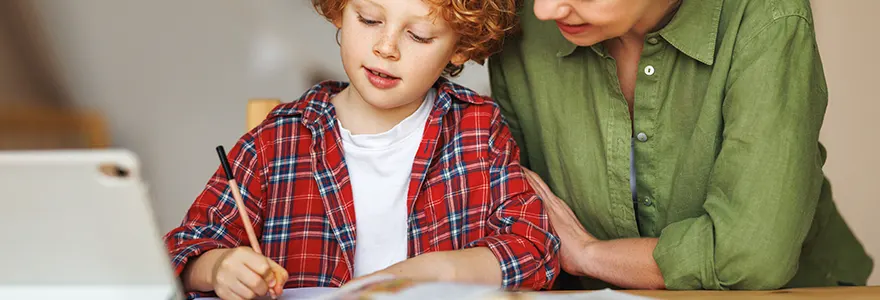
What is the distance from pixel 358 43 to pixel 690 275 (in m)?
0.53

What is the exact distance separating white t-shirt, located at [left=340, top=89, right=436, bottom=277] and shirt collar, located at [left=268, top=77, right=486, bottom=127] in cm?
4

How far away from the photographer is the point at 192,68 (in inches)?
129

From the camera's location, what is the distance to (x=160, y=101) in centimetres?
334

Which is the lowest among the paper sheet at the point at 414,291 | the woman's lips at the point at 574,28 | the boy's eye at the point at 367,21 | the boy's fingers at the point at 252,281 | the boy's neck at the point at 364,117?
the boy's fingers at the point at 252,281

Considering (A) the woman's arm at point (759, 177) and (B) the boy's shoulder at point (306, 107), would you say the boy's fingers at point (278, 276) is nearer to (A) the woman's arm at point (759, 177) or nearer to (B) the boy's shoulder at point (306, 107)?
(B) the boy's shoulder at point (306, 107)

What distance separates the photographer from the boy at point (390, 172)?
4.01 feet

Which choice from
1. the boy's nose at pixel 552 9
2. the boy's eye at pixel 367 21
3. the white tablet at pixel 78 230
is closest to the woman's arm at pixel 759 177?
the boy's nose at pixel 552 9

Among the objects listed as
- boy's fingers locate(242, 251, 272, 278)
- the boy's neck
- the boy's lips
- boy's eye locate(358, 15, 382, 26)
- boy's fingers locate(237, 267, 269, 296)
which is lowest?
boy's fingers locate(237, 267, 269, 296)

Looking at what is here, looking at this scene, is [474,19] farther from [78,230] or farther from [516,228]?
[78,230]

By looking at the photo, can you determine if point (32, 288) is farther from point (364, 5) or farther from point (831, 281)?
point (831, 281)

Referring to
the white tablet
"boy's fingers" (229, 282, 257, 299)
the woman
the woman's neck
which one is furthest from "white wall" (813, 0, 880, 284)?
the white tablet

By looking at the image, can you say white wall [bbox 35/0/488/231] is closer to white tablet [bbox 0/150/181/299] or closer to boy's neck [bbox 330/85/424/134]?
boy's neck [bbox 330/85/424/134]

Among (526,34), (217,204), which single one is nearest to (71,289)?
(217,204)

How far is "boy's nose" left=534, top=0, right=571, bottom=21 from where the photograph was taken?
1.21m
